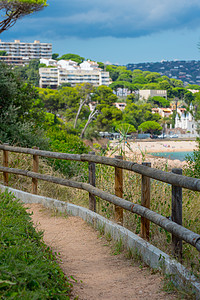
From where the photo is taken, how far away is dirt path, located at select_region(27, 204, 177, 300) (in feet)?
12.9

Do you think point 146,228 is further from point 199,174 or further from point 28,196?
point 199,174

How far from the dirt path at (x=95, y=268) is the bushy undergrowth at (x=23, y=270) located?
409mm

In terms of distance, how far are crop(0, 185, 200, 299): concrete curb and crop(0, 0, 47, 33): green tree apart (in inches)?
711

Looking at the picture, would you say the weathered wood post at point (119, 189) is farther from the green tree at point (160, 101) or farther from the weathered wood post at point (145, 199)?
the green tree at point (160, 101)

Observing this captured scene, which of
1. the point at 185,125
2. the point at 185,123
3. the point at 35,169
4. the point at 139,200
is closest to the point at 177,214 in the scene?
the point at 139,200

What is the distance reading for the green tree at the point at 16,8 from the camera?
23.3 m

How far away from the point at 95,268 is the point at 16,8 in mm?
21268

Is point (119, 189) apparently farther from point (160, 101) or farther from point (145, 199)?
point (160, 101)

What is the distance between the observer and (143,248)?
15.3 feet

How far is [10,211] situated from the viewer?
461 centimetres

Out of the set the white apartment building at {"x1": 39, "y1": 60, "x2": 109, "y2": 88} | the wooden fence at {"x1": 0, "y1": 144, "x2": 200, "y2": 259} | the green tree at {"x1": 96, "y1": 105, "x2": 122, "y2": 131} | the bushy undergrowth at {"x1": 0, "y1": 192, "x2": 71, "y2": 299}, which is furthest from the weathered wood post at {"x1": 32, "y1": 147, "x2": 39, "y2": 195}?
the white apartment building at {"x1": 39, "y1": 60, "x2": 109, "y2": 88}

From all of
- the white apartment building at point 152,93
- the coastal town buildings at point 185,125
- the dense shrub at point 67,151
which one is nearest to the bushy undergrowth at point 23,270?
the dense shrub at point 67,151

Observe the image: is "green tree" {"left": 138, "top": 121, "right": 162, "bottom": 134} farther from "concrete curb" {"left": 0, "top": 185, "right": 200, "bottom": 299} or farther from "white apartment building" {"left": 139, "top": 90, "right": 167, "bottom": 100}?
"concrete curb" {"left": 0, "top": 185, "right": 200, "bottom": 299}

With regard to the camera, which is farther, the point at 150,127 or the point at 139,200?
the point at 150,127
